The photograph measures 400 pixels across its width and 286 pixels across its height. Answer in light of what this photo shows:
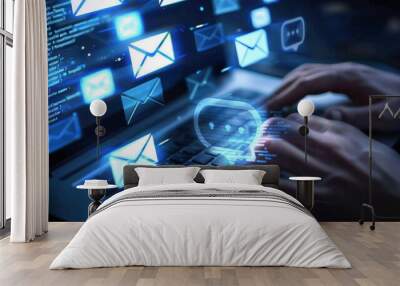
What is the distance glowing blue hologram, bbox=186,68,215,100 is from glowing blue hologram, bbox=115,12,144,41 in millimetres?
940

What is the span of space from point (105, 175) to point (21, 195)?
177 centimetres

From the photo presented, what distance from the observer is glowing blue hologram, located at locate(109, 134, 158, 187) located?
7699mm

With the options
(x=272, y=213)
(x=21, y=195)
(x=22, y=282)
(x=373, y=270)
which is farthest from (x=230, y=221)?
(x=21, y=195)

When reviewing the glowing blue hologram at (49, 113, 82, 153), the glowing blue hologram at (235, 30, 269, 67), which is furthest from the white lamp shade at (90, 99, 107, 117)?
the glowing blue hologram at (235, 30, 269, 67)

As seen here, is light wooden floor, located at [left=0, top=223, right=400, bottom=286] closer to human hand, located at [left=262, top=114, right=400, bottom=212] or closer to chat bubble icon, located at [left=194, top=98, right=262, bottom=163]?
human hand, located at [left=262, top=114, right=400, bottom=212]

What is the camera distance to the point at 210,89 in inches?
305

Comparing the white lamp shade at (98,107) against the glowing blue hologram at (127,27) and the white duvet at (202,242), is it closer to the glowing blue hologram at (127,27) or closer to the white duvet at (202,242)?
the glowing blue hologram at (127,27)

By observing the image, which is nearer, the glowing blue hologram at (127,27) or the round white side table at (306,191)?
the round white side table at (306,191)

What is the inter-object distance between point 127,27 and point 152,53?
0.49m

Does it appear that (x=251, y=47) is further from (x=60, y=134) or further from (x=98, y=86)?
(x=60, y=134)

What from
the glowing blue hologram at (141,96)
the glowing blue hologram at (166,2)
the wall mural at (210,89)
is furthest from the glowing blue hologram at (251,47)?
the glowing blue hologram at (141,96)

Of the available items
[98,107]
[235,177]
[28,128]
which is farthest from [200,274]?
[98,107]

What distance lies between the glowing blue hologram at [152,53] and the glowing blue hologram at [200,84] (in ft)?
1.19

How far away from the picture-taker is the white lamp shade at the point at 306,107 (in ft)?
23.9
